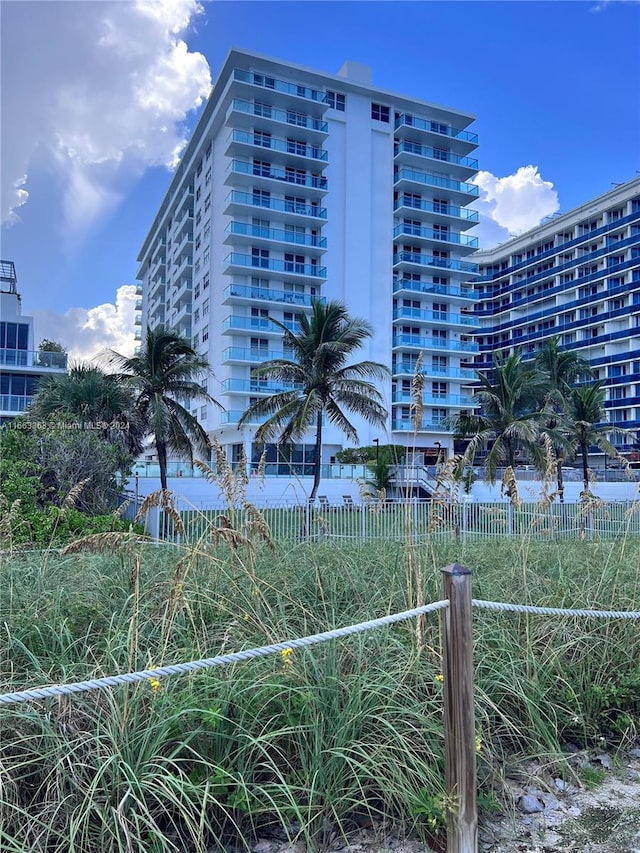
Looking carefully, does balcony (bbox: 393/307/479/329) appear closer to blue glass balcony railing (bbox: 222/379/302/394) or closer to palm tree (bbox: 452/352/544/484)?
blue glass balcony railing (bbox: 222/379/302/394)

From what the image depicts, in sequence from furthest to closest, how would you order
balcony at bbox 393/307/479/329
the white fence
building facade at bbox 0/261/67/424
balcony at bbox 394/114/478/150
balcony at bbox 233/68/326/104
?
1. balcony at bbox 394/114/478/150
2. balcony at bbox 393/307/479/329
3. balcony at bbox 233/68/326/104
4. building facade at bbox 0/261/67/424
5. the white fence

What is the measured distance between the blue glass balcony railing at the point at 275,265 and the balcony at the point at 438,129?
1465cm

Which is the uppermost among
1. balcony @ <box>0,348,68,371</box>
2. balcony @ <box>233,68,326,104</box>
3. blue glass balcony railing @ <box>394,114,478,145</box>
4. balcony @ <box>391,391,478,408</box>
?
blue glass balcony railing @ <box>394,114,478,145</box>

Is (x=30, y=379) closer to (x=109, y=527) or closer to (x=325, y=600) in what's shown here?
(x=109, y=527)

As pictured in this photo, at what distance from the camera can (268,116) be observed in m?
42.0

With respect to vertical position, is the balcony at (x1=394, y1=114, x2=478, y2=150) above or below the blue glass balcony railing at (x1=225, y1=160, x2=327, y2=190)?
above

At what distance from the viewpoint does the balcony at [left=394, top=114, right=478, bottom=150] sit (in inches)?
1861

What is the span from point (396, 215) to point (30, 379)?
30218 mm

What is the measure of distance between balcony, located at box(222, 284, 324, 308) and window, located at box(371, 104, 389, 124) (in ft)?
56.9

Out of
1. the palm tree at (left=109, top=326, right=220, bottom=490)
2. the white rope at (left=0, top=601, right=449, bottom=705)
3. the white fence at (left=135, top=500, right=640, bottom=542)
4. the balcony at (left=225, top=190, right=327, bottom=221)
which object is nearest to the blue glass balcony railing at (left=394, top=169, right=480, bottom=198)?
the balcony at (left=225, top=190, right=327, bottom=221)

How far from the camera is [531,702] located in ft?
10.5

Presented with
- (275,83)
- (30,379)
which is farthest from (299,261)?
(30,379)

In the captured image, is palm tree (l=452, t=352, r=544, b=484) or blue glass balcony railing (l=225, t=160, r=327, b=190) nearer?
palm tree (l=452, t=352, r=544, b=484)

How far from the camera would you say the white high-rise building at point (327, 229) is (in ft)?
135
